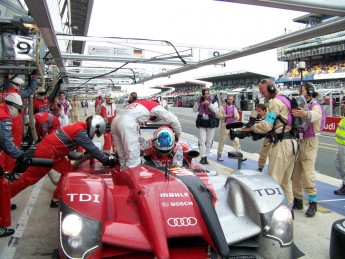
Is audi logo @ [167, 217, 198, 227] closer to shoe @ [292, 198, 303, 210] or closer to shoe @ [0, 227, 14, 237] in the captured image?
shoe @ [0, 227, 14, 237]

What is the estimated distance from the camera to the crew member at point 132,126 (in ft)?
13.8

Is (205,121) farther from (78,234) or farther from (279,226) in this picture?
(78,234)

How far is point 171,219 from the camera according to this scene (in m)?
2.98

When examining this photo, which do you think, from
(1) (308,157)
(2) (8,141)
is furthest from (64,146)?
(1) (308,157)

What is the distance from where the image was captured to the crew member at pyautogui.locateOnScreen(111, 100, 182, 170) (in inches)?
166

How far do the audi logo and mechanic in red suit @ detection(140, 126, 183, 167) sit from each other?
951 millimetres

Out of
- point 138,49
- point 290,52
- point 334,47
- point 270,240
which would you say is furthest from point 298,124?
point 290,52

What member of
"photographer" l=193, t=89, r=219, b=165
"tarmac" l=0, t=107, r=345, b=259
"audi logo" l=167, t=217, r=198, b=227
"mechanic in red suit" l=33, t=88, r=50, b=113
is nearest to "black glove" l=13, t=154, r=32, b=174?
"tarmac" l=0, t=107, r=345, b=259

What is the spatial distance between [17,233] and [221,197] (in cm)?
262

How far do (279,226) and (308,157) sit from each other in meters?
2.31

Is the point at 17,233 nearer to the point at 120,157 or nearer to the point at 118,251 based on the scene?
the point at 120,157

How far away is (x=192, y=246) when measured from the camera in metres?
3.08

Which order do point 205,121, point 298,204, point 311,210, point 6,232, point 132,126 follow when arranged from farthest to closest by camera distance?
point 205,121 < point 298,204 < point 311,210 < point 132,126 < point 6,232

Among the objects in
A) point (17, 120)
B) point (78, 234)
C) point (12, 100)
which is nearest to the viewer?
point (78, 234)
